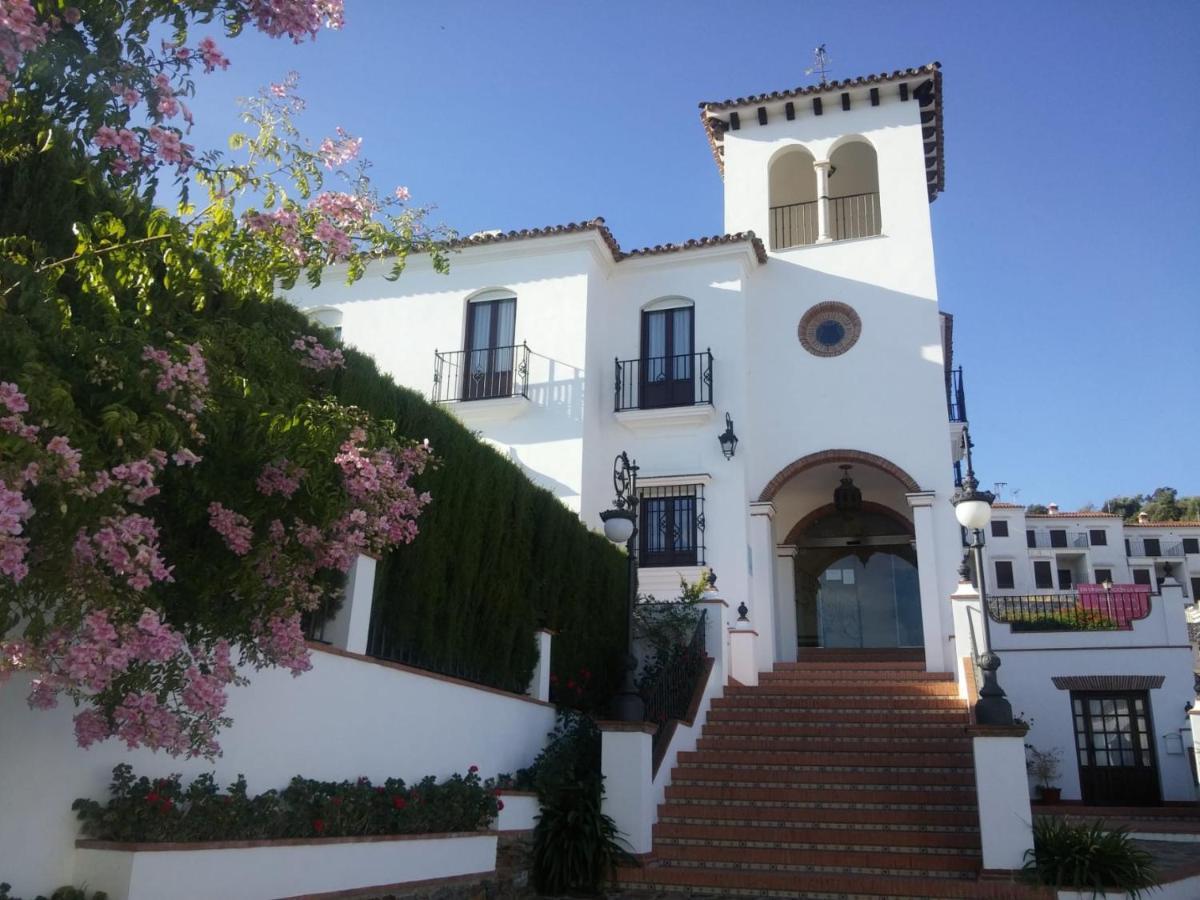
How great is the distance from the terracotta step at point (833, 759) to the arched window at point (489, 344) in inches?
318

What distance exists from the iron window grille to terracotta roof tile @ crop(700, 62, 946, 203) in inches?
319

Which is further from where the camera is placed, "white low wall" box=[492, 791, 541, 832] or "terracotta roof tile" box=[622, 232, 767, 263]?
"terracotta roof tile" box=[622, 232, 767, 263]

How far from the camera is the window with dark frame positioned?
167 ft

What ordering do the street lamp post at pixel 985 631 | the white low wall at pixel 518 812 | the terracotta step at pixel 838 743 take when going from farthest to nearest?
1. the terracotta step at pixel 838 743
2. the street lamp post at pixel 985 631
3. the white low wall at pixel 518 812

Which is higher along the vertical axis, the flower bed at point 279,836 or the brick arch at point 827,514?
the brick arch at point 827,514

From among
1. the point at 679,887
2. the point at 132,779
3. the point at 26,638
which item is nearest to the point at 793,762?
the point at 679,887

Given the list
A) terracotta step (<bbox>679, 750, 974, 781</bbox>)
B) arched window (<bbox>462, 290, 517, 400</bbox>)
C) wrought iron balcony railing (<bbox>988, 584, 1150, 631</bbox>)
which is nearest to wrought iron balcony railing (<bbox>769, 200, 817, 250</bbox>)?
arched window (<bbox>462, 290, 517, 400</bbox>)

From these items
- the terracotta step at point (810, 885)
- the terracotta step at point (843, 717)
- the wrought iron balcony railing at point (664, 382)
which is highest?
the wrought iron balcony railing at point (664, 382)

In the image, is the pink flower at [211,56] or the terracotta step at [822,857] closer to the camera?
the pink flower at [211,56]

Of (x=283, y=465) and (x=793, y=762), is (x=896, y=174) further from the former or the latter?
(x=283, y=465)

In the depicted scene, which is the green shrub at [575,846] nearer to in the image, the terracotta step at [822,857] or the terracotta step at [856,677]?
the terracotta step at [822,857]

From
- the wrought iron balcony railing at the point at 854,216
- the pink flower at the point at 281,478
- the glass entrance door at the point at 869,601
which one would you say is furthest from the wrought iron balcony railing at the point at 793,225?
the pink flower at the point at 281,478

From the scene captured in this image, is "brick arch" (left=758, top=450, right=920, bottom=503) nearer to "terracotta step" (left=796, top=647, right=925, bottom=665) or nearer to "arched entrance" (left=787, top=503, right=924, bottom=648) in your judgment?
"arched entrance" (left=787, top=503, right=924, bottom=648)

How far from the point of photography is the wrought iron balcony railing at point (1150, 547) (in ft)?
182
